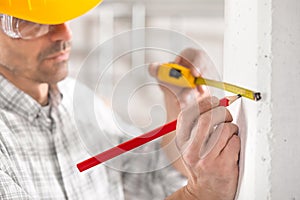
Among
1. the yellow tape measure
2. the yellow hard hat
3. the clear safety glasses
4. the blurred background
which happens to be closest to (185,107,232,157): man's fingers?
the yellow tape measure

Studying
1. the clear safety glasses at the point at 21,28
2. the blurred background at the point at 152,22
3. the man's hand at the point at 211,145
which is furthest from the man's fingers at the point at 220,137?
the blurred background at the point at 152,22

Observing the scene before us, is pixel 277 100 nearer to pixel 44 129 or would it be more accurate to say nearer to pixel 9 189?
pixel 9 189

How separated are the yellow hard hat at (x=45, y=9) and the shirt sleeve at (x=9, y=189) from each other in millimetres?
306

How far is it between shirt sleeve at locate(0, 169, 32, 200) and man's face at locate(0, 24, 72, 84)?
0.27m

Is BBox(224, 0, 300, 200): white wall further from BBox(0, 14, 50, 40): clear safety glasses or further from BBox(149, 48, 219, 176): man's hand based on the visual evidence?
BBox(0, 14, 50, 40): clear safety glasses

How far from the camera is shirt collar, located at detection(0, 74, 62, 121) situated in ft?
3.63

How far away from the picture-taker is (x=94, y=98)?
41.3 inches

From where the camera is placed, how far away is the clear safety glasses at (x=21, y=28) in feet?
3.16

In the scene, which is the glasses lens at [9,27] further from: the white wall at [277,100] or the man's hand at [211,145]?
the white wall at [277,100]

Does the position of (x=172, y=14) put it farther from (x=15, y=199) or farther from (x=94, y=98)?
(x=15, y=199)

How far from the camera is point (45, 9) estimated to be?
78 centimetres

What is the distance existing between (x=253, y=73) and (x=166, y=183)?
602 mm

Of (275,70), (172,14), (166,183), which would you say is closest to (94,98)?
(166,183)

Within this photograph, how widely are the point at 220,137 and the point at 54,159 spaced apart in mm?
581
